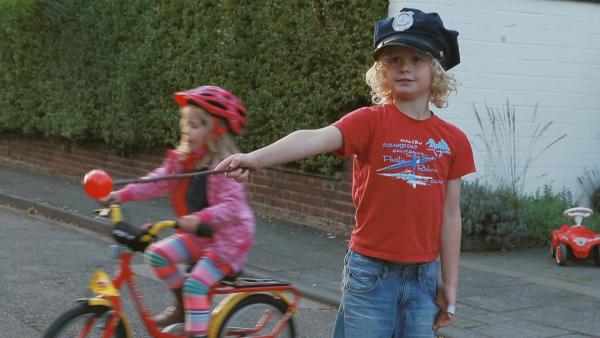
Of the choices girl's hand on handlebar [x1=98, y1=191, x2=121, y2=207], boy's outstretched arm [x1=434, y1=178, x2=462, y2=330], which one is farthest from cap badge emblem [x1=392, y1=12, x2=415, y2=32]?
girl's hand on handlebar [x1=98, y1=191, x2=121, y2=207]

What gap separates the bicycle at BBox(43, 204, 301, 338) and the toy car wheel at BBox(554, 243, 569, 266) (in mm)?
4431

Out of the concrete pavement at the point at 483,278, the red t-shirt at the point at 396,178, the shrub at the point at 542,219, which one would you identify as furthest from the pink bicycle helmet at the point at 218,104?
the shrub at the point at 542,219

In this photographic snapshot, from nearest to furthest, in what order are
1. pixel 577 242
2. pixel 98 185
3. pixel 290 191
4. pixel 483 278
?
1. pixel 98 185
2. pixel 483 278
3. pixel 577 242
4. pixel 290 191

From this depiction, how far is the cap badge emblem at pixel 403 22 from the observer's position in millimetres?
3275

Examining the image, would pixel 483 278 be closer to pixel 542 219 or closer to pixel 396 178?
pixel 542 219

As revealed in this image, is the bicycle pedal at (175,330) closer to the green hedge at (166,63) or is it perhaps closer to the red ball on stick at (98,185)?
the red ball on stick at (98,185)

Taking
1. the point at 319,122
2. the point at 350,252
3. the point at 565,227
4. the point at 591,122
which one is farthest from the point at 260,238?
the point at 350,252

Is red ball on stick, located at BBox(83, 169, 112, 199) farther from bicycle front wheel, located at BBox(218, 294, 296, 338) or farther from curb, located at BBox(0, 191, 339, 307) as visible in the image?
curb, located at BBox(0, 191, 339, 307)

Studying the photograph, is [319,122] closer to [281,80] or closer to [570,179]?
[281,80]

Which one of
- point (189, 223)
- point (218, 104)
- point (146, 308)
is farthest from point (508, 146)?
point (189, 223)

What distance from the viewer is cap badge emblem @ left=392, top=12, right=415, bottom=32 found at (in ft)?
10.7

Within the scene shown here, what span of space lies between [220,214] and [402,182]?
1390 mm

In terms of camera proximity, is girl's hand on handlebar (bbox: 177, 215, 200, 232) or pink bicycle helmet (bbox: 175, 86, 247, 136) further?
pink bicycle helmet (bbox: 175, 86, 247, 136)

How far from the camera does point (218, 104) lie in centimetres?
462
